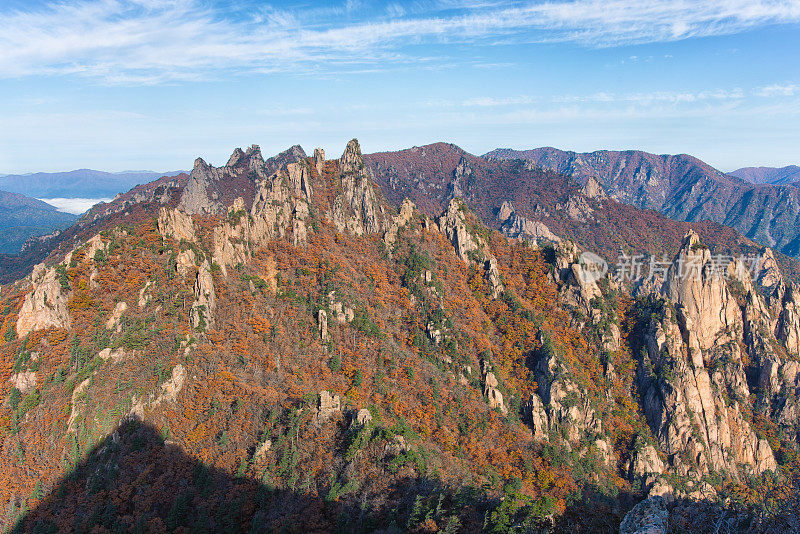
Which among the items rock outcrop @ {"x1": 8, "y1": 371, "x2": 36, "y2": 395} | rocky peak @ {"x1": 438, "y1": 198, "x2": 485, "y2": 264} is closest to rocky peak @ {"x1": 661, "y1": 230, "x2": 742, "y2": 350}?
rocky peak @ {"x1": 438, "y1": 198, "x2": 485, "y2": 264}

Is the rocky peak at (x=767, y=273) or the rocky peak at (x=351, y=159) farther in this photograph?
the rocky peak at (x=767, y=273)

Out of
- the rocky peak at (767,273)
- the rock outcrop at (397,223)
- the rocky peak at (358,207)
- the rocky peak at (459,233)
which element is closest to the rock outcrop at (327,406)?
the rock outcrop at (397,223)

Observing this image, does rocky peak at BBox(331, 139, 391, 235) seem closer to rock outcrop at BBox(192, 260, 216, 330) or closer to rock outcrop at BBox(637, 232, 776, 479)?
rock outcrop at BBox(192, 260, 216, 330)

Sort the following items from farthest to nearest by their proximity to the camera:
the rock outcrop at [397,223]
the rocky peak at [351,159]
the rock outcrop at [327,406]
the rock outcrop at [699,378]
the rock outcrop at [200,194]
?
the rock outcrop at [200,194] < the rocky peak at [351,159] < the rock outcrop at [397,223] < the rock outcrop at [699,378] < the rock outcrop at [327,406]

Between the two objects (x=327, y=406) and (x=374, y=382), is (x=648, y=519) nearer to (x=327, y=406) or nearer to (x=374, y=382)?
(x=327, y=406)

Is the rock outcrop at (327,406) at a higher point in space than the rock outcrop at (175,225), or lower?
lower

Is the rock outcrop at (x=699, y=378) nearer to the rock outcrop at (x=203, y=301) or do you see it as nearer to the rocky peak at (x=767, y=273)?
the rock outcrop at (x=203, y=301)
